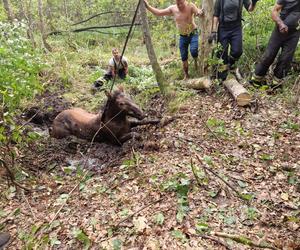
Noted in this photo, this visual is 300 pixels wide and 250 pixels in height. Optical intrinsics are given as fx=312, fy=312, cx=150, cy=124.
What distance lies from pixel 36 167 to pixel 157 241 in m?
2.92

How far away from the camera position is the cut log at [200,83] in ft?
23.3

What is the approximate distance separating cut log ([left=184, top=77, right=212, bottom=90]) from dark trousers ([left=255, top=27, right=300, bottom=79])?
1.13m

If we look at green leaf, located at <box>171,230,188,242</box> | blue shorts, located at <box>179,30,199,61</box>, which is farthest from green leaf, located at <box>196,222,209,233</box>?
blue shorts, located at <box>179,30,199,61</box>

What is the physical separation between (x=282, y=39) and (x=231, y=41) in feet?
3.50

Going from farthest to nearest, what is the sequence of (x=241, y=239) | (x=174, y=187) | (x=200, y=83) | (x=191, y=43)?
1. (x=191, y=43)
2. (x=200, y=83)
3. (x=174, y=187)
4. (x=241, y=239)

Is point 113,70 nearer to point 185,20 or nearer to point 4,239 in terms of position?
point 185,20

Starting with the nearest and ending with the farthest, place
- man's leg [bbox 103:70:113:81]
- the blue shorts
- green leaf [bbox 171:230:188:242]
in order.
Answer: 1. green leaf [bbox 171:230:188:242]
2. the blue shorts
3. man's leg [bbox 103:70:113:81]

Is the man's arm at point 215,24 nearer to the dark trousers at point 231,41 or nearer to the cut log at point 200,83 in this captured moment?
the dark trousers at point 231,41

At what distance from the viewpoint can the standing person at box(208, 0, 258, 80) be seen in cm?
668

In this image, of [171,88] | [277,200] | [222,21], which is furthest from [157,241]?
[222,21]

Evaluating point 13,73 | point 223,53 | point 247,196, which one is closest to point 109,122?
point 13,73

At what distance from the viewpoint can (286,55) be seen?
662 cm

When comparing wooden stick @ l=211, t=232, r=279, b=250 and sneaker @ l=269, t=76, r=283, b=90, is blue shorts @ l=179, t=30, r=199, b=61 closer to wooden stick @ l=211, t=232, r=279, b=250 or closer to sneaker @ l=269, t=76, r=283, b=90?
sneaker @ l=269, t=76, r=283, b=90

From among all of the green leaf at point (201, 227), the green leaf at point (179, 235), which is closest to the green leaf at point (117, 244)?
the green leaf at point (179, 235)
